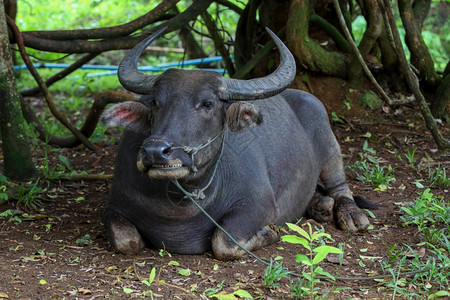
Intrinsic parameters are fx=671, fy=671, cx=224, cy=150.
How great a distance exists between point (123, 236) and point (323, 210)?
68.2 inches

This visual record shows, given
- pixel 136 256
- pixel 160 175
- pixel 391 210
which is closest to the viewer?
pixel 160 175

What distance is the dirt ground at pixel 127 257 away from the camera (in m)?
3.65

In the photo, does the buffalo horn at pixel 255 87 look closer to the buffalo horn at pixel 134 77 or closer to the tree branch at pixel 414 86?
the buffalo horn at pixel 134 77

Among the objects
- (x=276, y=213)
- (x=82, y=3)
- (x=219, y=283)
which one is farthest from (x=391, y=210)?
(x=82, y=3)

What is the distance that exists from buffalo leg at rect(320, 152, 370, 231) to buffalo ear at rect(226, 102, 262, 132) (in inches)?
47.3

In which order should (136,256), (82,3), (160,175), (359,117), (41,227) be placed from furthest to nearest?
(82,3) → (359,117) → (41,227) → (136,256) → (160,175)

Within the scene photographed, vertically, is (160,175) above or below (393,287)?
above

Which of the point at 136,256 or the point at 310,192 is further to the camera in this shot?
the point at 310,192

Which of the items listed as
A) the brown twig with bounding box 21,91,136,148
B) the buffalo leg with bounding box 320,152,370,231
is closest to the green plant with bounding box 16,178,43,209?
the brown twig with bounding box 21,91,136,148

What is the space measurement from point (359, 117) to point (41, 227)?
3550 mm

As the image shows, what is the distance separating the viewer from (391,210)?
17.4 ft

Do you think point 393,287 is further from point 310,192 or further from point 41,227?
point 41,227

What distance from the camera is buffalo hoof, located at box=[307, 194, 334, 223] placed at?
206 inches

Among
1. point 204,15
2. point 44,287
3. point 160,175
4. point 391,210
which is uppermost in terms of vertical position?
point 204,15
